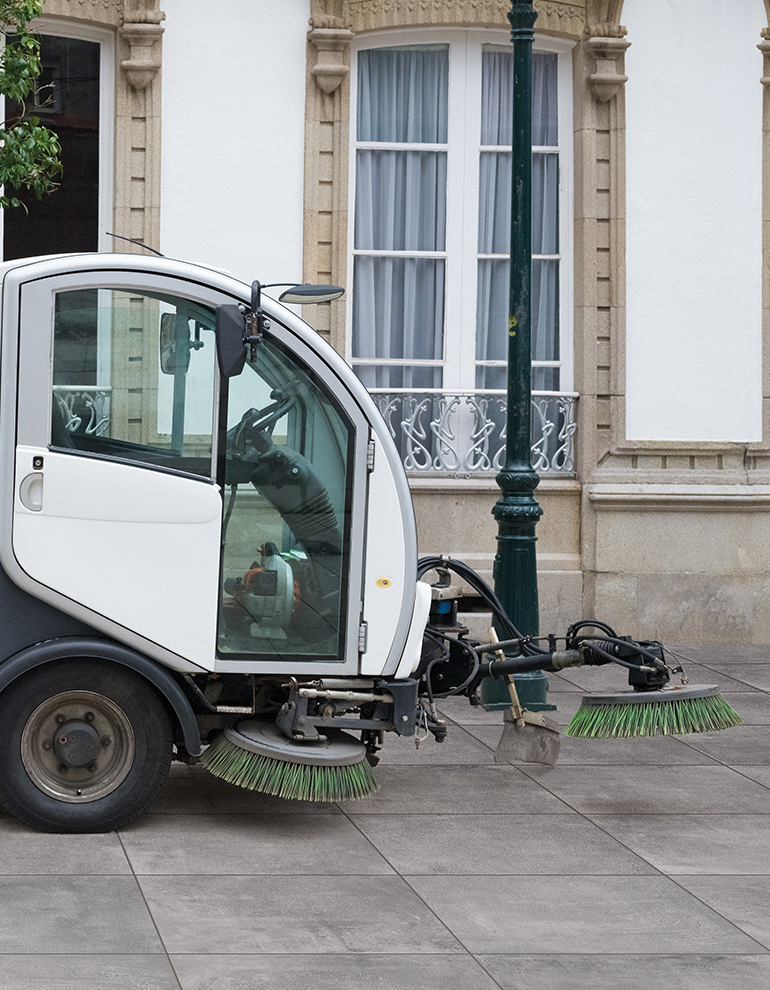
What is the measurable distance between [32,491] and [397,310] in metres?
6.41

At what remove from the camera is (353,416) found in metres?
6.01

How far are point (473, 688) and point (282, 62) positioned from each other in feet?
20.9

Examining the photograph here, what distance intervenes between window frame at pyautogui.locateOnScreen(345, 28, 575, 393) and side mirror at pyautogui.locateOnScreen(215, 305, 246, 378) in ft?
19.2

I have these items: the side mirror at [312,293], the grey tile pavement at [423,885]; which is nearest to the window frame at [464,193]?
the grey tile pavement at [423,885]

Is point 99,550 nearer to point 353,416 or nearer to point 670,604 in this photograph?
point 353,416

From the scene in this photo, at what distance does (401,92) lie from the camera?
460 inches

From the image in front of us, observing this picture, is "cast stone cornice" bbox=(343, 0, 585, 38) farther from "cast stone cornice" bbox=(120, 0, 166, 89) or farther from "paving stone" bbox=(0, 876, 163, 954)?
"paving stone" bbox=(0, 876, 163, 954)

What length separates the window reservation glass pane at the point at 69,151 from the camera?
11.3 metres

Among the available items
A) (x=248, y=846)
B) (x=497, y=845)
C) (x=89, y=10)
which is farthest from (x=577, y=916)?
(x=89, y=10)

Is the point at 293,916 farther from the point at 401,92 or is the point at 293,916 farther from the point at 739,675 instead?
the point at 401,92

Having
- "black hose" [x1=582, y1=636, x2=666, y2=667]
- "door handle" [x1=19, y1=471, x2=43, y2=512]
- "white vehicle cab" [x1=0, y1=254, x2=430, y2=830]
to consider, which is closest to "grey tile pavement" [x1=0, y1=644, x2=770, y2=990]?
"white vehicle cab" [x1=0, y1=254, x2=430, y2=830]

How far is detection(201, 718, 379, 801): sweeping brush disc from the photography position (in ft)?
19.4

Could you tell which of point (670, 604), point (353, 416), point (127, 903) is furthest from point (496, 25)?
point (127, 903)

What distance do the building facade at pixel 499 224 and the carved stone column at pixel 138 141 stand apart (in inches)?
0.8
